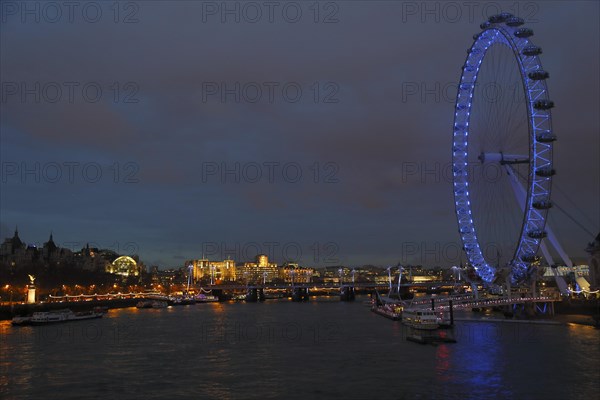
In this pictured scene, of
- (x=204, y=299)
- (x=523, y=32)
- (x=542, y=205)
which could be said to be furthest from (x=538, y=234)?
(x=204, y=299)

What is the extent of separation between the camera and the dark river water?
96.9ft

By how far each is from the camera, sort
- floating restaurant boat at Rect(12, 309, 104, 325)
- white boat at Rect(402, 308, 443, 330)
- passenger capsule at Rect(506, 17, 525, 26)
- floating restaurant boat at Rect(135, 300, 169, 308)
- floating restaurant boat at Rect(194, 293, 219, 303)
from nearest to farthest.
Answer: white boat at Rect(402, 308, 443, 330) → passenger capsule at Rect(506, 17, 525, 26) → floating restaurant boat at Rect(12, 309, 104, 325) → floating restaurant boat at Rect(135, 300, 169, 308) → floating restaurant boat at Rect(194, 293, 219, 303)

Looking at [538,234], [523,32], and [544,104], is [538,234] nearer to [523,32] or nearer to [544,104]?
[544,104]

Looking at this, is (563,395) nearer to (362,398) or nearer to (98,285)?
(362,398)

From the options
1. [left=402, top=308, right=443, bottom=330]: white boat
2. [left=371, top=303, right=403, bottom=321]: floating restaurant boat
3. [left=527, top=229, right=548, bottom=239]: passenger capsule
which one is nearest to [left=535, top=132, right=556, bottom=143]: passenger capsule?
[left=527, top=229, right=548, bottom=239]: passenger capsule

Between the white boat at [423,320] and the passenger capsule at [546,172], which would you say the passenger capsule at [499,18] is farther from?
the white boat at [423,320]

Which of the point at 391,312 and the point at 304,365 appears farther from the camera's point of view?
the point at 391,312

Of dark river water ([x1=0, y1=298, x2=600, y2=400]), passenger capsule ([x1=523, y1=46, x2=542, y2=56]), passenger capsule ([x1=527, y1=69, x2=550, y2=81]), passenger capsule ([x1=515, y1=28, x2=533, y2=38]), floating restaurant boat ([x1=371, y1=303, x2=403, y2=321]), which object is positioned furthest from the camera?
floating restaurant boat ([x1=371, y1=303, x2=403, y2=321])

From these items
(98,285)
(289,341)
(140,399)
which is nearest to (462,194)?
(289,341)

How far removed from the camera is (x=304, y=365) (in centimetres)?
3722

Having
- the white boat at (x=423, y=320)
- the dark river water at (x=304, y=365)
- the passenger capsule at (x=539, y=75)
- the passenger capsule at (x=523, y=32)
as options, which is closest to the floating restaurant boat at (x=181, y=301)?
the dark river water at (x=304, y=365)

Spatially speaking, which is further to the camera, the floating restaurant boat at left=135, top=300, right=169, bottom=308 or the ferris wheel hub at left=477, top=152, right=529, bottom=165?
the floating restaurant boat at left=135, top=300, right=169, bottom=308

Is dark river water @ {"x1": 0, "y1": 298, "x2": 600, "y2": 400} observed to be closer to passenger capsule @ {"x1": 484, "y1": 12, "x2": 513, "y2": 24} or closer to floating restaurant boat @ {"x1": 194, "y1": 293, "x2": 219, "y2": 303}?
passenger capsule @ {"x1": 484, "y1": 12, "x2": 513, "y2": 24}

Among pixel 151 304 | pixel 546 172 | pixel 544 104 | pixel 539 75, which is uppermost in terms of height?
pixel 539 75
